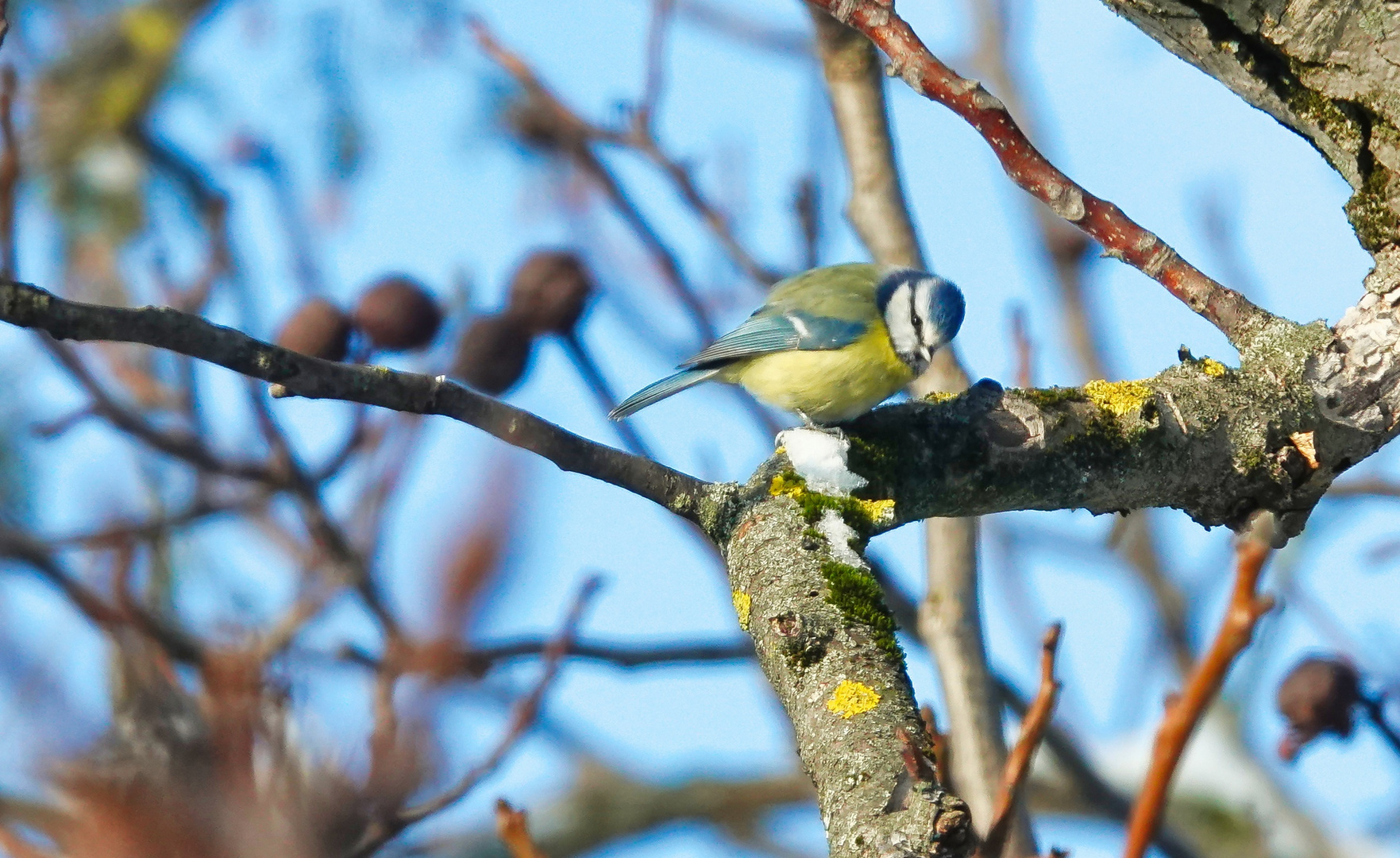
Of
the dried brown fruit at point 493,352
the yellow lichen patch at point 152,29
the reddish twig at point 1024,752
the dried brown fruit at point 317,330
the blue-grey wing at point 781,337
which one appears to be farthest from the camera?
the yellow lichen patch at point 152,29

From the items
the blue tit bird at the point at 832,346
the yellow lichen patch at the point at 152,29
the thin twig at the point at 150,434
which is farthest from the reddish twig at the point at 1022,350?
the yellow lichen patch at the point at 152,29

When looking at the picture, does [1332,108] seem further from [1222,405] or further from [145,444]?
[145,444]

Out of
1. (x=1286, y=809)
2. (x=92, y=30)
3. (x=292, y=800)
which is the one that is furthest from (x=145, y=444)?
(x=1286, y=809)

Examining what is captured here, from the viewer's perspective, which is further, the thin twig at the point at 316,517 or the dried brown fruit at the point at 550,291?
the dried brown fruit at the point at 550,291

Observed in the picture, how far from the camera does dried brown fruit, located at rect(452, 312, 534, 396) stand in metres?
3.07

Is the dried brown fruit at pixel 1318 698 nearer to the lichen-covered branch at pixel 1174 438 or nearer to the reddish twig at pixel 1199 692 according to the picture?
the lichen-covered branch at pixel 1174 438

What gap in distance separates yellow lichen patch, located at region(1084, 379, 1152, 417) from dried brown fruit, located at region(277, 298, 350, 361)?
177cm

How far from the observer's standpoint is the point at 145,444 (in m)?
2.59

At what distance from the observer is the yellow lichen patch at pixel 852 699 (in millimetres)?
1398

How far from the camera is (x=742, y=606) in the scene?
1.70m

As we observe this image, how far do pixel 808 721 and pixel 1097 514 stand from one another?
0.83m

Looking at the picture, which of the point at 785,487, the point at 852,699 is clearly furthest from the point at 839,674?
the point at 785,487

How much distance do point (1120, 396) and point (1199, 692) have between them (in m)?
0.80

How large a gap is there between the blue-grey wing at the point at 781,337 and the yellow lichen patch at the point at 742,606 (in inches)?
60.9
